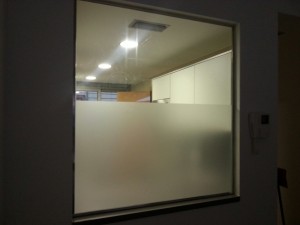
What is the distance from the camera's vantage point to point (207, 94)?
1.96 meters

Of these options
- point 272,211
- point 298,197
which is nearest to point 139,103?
point 272,211

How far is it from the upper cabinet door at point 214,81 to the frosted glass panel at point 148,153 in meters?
0.13

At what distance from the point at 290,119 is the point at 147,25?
1.97 metres

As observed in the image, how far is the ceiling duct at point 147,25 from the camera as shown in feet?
5.75

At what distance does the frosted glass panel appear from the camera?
1382 millimetres

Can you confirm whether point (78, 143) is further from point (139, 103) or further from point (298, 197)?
point (298, 197)

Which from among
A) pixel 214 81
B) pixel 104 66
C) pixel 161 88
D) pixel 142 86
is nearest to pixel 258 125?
pixel 214 81

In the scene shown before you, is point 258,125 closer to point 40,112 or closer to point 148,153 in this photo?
point 148,153

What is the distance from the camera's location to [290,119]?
267cm

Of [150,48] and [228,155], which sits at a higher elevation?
[150,48]

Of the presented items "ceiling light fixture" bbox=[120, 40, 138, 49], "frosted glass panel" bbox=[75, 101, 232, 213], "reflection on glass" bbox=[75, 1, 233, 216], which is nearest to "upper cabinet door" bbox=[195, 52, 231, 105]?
"reflection on glass" bbox=[75, 1, 233, 216]

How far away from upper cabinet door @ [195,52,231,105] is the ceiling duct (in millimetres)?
500

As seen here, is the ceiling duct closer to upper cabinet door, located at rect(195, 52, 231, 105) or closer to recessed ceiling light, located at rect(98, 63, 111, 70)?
recessed ceiling light, located at rect(98, 63, 111, 70)

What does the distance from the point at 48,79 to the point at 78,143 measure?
39 cm
